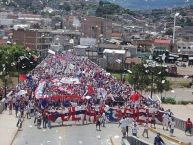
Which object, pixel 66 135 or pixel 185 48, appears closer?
pixel 66 135

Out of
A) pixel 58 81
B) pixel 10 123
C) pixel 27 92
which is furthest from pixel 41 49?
pixel 10 123

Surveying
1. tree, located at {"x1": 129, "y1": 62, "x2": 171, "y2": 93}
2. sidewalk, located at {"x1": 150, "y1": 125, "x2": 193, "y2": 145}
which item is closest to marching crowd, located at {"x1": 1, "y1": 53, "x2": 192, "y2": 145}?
sidewalk, located at {"x1": 150, "y1": 125, "x2": 193, "y2": 145}

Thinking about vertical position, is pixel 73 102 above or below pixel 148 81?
above

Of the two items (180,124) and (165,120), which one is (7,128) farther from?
(180,124)

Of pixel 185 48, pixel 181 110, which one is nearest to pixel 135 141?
pixel 181 110

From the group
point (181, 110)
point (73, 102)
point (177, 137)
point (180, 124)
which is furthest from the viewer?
point (181, 110)

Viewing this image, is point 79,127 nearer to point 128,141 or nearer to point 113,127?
point 113,127

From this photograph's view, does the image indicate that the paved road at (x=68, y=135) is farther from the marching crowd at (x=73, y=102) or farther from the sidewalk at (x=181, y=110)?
the sidewalk at (x=181, y=110)
